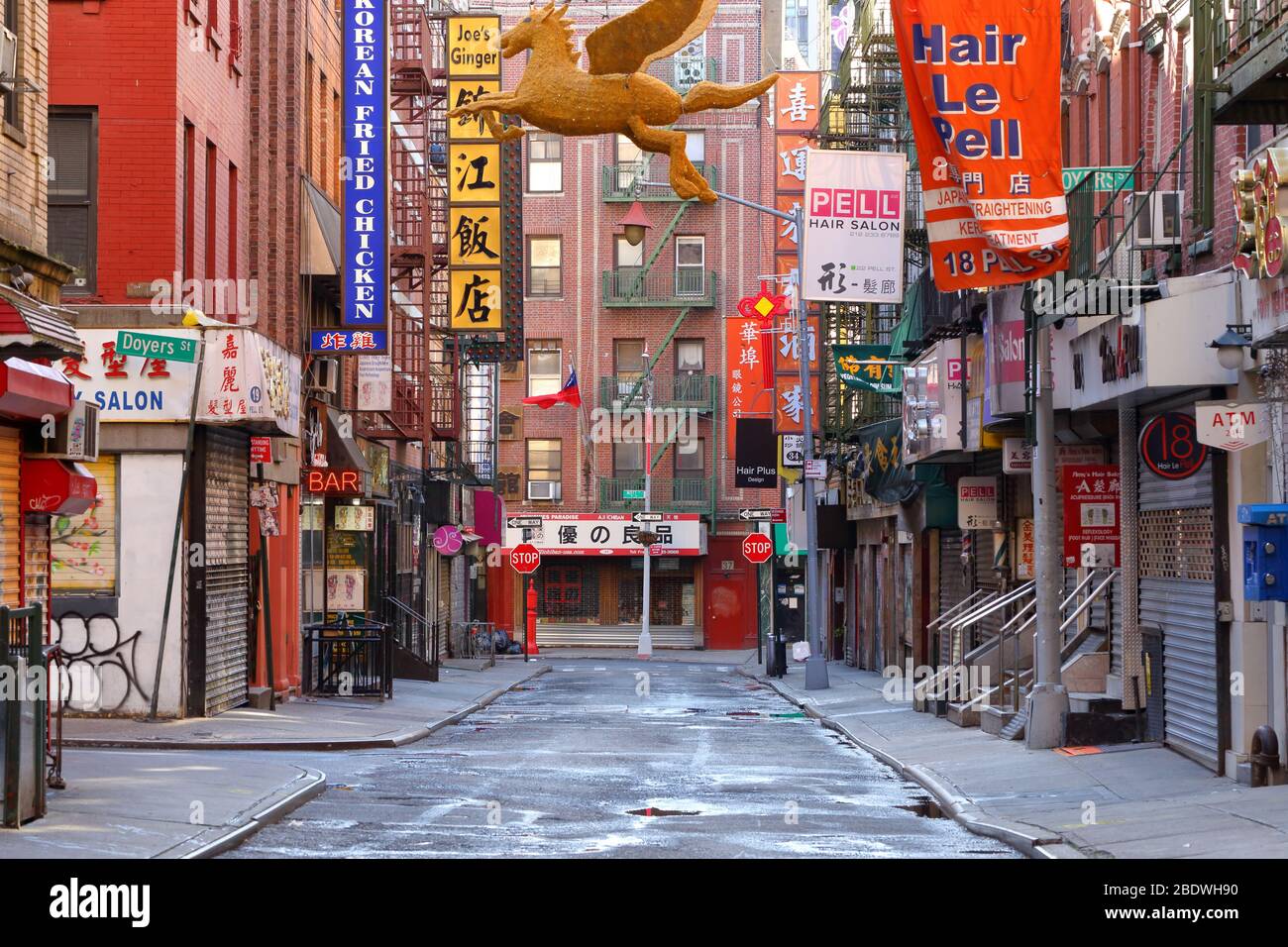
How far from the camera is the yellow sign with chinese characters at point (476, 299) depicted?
4188 cm

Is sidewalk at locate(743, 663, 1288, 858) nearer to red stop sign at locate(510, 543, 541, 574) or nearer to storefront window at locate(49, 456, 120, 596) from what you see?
storefront window at locate(49, 456, 120, 596)

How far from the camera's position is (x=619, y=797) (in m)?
16.8

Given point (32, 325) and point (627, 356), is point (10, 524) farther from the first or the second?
point (627, 356)

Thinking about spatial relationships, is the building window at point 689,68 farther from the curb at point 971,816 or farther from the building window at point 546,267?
the curb at point 971,816

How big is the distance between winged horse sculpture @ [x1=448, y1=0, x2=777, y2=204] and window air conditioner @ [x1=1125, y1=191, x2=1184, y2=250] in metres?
8.82

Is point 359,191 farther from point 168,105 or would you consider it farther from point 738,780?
point 738,780

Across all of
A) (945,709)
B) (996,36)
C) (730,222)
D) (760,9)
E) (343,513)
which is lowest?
(945,709)

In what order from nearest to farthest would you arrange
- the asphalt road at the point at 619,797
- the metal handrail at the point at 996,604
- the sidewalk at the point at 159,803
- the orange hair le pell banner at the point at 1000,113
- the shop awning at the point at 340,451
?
the sidewalk at the point at 159,803 < the asphalt road at the point at 619,797 < the orange hair le pell banner at the point at 1000,113 < the metal handrail at the point at 996,604 < the shop awning at the point at 340,451

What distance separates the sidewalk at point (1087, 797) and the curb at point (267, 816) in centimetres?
553

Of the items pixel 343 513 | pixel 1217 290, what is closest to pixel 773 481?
pixel 343 513

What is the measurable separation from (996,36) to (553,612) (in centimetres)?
4902

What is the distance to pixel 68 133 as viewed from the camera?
24016 mm

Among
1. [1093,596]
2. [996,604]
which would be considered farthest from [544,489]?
[1093,596]

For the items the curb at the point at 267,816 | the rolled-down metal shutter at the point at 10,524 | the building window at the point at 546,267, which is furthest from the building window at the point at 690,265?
the rolled-down metal shutter at the point at 10,524
